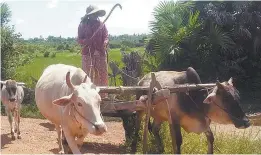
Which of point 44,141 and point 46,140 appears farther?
point 46,140

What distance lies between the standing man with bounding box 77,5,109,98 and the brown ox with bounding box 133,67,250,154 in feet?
2.88

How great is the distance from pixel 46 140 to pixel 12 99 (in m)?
1.15

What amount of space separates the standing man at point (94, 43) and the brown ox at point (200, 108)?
2.88 ft

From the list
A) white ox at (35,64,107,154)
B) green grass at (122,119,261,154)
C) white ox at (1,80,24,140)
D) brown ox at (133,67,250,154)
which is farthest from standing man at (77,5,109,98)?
white ox at (1,80,24,140)

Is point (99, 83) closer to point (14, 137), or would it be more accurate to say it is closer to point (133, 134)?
point (133, 134)

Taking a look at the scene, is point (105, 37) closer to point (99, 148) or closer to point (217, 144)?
point (99, 148)

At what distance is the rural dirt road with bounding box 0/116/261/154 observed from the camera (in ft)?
22.4

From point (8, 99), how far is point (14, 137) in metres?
0.86

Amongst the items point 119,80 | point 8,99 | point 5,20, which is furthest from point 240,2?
point 5,20

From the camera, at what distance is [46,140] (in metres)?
7.94

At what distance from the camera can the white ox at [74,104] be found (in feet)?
11.9

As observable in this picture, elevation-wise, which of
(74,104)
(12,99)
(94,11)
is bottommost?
(12,99)

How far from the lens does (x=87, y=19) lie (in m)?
5.86

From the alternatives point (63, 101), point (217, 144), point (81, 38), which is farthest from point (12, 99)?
point (63, 101)
